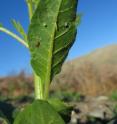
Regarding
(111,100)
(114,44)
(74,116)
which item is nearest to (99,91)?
(111,100)

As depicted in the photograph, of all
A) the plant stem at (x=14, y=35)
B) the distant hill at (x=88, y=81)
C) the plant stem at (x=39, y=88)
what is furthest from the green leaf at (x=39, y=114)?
the distant hill at (x=88, y=81)

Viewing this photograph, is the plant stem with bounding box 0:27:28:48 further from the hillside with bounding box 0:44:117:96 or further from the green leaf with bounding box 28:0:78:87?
the hillside with bounding box 0:44:117:96

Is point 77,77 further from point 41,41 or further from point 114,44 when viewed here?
point 114,44

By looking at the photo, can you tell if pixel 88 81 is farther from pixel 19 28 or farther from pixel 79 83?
pixel 19 28

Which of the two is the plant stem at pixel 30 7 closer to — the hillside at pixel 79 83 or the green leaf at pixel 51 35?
the green leaf at pixel 51 35

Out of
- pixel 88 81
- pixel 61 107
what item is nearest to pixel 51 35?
pixel 61 107
